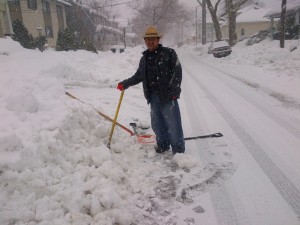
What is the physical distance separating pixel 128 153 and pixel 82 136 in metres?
0.76

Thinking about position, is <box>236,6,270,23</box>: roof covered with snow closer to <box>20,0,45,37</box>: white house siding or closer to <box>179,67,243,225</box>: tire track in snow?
<box>20,0,45,37</box>: white house siding

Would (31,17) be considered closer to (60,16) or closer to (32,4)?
(32,4)

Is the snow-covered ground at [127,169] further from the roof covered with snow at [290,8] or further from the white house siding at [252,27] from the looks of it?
the white house siding at [252,27]

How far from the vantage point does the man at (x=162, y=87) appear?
426 cm

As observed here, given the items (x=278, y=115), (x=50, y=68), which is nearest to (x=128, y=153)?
(x=278, y=115)

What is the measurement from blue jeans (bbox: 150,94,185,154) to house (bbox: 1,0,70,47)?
25242 millimetres

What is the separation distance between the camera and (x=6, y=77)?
15.5ft

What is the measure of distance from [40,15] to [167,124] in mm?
31881

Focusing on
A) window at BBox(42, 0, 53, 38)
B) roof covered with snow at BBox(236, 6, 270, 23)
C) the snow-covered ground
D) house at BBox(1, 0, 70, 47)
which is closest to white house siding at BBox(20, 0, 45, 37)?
house at BBox(1, 0, 70, 47)

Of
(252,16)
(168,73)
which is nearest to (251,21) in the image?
(252,16)

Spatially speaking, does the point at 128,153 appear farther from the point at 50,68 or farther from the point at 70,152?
the point at 50,68

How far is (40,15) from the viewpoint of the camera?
3203cm

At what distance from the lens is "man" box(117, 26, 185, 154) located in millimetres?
4258

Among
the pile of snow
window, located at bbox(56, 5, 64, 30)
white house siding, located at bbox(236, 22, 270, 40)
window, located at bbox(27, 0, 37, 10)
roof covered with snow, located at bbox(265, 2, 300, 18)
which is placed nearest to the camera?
the pile of snow
